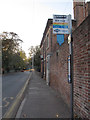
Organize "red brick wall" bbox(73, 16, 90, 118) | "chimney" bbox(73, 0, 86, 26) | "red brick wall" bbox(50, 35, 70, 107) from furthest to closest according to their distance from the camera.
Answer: "chimney" bbox(73, 0, 86, 26), "red brick wall" bbox(50, 35, 70, 107), "red brick wall" bbox(73, 16, 90, 118)

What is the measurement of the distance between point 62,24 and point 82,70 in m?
1.78

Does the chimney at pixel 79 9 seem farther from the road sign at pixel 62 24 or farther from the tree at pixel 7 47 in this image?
the tree at pixel 7 47

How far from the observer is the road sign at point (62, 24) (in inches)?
177

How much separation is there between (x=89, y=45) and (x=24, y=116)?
3.56 m

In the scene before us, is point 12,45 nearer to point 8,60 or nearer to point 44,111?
point 8,60

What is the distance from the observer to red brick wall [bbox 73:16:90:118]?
352 cm

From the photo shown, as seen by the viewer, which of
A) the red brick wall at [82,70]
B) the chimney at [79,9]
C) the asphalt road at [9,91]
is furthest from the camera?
the chimney at [79,9]

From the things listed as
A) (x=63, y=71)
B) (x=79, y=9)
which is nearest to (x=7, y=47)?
(x=79, y=9)

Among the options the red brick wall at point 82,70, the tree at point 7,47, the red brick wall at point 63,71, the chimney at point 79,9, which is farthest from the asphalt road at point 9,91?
the tree at point 7,47

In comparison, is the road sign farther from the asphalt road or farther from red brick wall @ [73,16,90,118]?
the asphalt road

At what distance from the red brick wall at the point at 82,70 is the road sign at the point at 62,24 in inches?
14.5

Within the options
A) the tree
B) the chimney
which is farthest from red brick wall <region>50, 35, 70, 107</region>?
the tree

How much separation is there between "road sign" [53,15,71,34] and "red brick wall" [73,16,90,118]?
37 cm

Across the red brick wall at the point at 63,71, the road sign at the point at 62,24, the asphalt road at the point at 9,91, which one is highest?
the road sign at the point at 62,24
